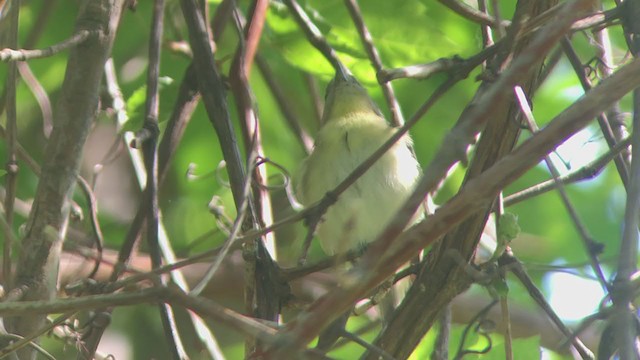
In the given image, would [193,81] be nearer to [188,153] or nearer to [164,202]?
[188,153]

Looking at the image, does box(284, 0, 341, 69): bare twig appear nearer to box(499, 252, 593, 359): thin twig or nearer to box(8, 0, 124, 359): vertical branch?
box(8, 0, 124, 359): vertical branch

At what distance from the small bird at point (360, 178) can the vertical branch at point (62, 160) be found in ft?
2.56

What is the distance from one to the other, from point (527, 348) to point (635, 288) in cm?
67

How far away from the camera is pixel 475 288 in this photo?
369 cm

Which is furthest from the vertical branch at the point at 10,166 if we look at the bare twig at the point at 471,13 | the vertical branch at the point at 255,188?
the bare twig at the point at 471,13

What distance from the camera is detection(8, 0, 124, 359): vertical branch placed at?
6.67 ft

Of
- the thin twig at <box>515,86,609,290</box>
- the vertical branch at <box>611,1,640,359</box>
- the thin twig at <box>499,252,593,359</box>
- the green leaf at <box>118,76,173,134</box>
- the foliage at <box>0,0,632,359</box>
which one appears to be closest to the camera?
the vertical branch at <box>611,1,640,359</box>

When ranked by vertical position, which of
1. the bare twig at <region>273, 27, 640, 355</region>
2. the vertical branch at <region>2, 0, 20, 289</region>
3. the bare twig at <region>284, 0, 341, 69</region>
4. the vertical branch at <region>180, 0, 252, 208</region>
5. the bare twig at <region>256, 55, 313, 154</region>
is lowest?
the bare twig at <region>273, 27, 640, 355</region>

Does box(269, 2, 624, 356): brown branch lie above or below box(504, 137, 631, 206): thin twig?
below

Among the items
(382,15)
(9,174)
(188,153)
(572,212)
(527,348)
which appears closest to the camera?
(572,212)

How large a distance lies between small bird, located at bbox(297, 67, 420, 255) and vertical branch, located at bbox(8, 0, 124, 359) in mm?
779

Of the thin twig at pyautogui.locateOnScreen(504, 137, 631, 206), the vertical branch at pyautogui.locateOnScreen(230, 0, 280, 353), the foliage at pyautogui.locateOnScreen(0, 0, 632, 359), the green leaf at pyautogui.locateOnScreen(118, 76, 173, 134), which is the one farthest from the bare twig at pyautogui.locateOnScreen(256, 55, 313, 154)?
the thin twig at pyautogui.locateOnScreen(504, 137, 631, 206)

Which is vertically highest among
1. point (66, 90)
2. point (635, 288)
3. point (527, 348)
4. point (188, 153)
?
point (188, 153)

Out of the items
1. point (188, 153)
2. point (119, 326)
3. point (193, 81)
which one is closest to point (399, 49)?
point (193, 81)
